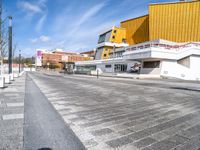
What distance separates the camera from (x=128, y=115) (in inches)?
219

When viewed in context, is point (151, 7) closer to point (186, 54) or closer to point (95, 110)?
point (186, 54)

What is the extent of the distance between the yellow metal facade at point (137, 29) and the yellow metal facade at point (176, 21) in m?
8.09

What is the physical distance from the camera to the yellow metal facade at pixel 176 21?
43.7 metres

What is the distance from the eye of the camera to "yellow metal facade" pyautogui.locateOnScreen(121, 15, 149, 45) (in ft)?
190

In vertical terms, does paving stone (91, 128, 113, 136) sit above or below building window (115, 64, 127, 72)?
below

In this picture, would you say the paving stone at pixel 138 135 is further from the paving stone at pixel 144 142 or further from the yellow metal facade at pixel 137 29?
the yellow metal facade at pixel 137 29

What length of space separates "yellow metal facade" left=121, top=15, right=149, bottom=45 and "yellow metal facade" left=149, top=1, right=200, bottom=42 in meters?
8.09

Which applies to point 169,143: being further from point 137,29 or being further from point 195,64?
point 137,29

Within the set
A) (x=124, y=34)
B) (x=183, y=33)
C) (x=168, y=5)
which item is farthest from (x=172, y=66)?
(x=124, y=34)

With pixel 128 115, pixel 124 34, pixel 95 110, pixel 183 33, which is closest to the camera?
pixel 128 115

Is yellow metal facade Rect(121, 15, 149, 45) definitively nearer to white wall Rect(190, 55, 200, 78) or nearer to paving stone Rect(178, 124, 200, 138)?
white wall Rect(190, 55, 200, 78)

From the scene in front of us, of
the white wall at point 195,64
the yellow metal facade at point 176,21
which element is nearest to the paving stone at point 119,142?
the white wall at point 195,64

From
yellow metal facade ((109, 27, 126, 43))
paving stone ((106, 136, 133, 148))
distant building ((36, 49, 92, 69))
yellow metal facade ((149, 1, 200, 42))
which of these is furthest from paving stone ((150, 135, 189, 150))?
distant building ((36, 49, 92, 69))

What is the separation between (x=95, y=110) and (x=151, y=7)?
168ft
